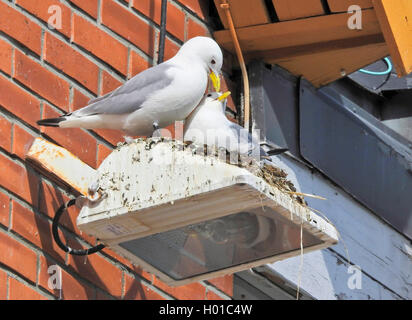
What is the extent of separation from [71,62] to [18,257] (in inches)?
32.6

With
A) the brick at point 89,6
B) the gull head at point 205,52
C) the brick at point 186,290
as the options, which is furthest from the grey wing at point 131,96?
the brick at point 186,290

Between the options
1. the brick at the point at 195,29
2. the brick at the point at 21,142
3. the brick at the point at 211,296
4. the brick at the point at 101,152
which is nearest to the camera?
the brick at the point at 21,142

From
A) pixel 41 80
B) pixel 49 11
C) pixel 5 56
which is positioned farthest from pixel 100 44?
pixel 5 56

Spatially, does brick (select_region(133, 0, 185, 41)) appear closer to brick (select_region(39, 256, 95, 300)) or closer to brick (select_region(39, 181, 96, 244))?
brick (select_region(39, 181, 96, 244))

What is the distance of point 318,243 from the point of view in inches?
148

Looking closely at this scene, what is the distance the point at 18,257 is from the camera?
3.98 m

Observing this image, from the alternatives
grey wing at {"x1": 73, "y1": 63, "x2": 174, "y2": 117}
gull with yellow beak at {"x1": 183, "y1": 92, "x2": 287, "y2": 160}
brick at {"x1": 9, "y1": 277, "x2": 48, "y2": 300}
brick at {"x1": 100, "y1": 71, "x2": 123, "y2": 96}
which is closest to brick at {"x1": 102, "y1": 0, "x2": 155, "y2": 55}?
brick at {"x1": 100, "y1": 71, "x2": 123, "y2": 96}

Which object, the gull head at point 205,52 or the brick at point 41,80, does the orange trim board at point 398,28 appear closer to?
the gull head at point 205,52

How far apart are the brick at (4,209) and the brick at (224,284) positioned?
113 centimetres

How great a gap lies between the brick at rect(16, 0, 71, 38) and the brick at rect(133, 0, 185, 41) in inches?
16.3

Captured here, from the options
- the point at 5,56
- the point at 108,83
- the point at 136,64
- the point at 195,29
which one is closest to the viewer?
the point at 5,56

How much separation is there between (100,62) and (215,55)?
57 centimetres

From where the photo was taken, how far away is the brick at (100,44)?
179 inches

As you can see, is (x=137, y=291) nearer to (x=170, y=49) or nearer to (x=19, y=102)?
(x=19, y=102)
